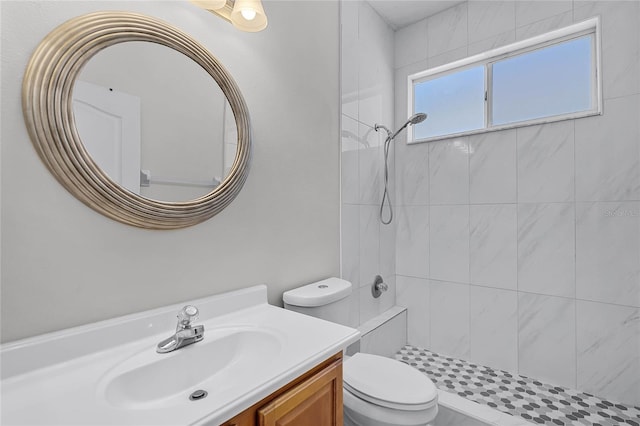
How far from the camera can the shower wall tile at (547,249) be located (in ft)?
6.25

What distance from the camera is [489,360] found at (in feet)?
7.13

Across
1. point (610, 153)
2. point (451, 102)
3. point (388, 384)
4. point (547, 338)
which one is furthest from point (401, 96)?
point (388, 384)

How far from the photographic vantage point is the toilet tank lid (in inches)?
54.4

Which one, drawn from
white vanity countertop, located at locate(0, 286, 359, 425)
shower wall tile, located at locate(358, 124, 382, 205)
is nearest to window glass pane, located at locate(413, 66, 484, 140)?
shower wall tile, located at locate(358, 124, 382, 205)

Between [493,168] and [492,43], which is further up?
[492,43]

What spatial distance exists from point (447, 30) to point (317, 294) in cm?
223

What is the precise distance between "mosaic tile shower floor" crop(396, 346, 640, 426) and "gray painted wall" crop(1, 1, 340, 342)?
1.15 m

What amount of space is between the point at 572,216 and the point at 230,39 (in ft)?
7.03

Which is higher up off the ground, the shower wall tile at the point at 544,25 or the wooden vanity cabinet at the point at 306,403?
the shower wall tile at the point at 544,25

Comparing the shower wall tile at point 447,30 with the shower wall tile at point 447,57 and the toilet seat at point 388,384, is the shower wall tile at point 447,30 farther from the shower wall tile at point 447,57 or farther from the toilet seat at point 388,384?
the toilet seat at point 388,384

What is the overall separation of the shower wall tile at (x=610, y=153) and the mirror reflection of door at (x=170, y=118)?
79.7 inches

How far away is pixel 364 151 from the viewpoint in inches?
86.7

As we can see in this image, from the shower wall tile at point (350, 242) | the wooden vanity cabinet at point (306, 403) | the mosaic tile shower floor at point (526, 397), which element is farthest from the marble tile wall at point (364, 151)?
the wooden vanity cabinet at point (306, 403)

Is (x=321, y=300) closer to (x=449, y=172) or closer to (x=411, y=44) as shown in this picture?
(x=449, y=172)
